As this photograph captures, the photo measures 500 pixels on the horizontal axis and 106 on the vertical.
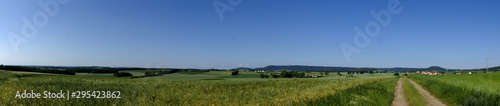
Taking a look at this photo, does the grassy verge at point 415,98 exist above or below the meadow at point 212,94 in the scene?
below

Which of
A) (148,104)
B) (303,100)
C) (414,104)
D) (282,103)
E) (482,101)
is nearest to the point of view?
(282,103)

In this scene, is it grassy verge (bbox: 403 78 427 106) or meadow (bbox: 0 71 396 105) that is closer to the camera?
meadow (bbox: 0 71 396 105)

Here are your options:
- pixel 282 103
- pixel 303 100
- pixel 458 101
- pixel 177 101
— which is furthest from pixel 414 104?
pixel 177 101

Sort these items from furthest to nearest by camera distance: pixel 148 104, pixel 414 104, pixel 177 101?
pixel 414 104, pixel 177 101, pixel 148 104

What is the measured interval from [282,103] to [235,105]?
172 centimetres

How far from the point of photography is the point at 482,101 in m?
11.6

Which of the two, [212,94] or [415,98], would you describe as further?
[415,98]

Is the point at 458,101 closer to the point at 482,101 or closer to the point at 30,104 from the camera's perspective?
the point at 482,101

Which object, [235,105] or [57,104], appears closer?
[235,105]

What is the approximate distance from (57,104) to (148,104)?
3.59m

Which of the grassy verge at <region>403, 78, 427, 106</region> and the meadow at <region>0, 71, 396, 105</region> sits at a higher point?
the meadow at <region>0, 71, 396, 105</region>

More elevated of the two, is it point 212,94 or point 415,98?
point 212,94

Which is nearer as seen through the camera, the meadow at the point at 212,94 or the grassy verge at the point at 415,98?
the meadow at the point at 212,94

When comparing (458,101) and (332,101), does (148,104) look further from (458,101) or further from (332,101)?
(458,101)
